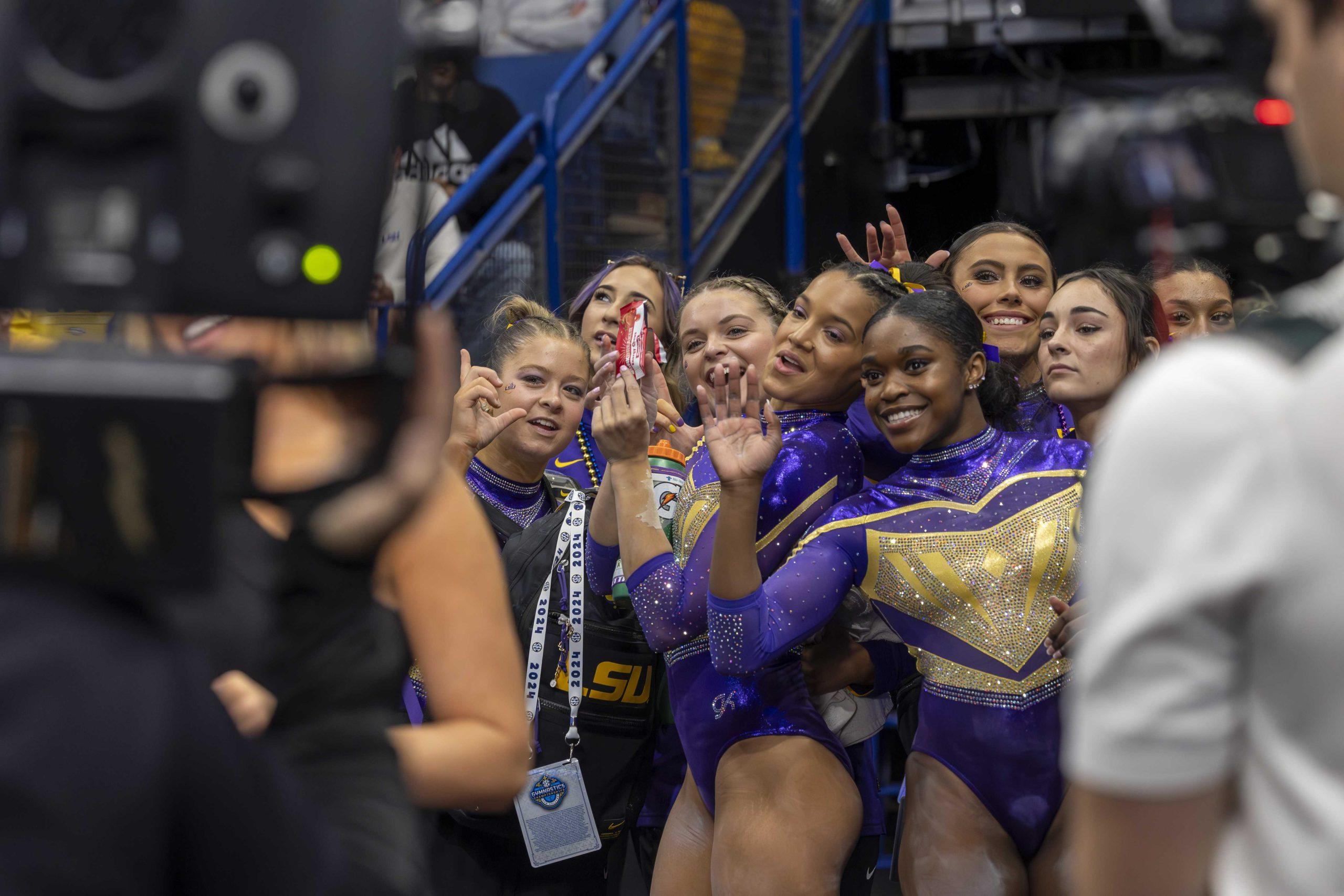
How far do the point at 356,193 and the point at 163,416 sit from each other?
0.18m

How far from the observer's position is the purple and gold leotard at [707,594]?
260cm

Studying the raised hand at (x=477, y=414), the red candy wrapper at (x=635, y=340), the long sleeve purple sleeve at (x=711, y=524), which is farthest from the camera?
the red candy wrapper at (x=635, y=340)

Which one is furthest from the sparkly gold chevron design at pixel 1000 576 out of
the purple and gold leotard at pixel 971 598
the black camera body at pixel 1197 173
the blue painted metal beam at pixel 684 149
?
the blue painted metal beam at pixel 684 149

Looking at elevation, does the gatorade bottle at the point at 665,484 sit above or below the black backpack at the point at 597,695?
above

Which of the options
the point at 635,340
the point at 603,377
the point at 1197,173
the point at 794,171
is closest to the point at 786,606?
the point at 603,377

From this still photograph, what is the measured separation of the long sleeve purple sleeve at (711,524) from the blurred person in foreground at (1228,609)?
178 cm

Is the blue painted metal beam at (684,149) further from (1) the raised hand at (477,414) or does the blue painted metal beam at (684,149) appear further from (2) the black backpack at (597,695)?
(2) the black backpack at (597,695)

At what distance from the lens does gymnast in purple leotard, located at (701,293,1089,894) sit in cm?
237

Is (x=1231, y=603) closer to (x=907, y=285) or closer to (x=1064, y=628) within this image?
(x=1064, y=628)

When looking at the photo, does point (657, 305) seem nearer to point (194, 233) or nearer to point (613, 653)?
point (613, 653)

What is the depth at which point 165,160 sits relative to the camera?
0.78 metres

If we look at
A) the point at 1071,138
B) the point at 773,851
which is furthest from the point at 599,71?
the point at 1071,138

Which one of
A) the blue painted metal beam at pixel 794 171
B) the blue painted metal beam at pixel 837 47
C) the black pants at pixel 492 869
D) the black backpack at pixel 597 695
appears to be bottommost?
the black pants at pixel 492 869

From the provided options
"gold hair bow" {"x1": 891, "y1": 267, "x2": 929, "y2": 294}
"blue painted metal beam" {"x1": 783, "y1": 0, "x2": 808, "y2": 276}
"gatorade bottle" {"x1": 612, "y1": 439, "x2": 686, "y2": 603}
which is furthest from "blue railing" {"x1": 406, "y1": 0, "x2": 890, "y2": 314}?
"gold hair bow" {"x1": 891, "y1": 267, "x2": 929, "y2": 294}
